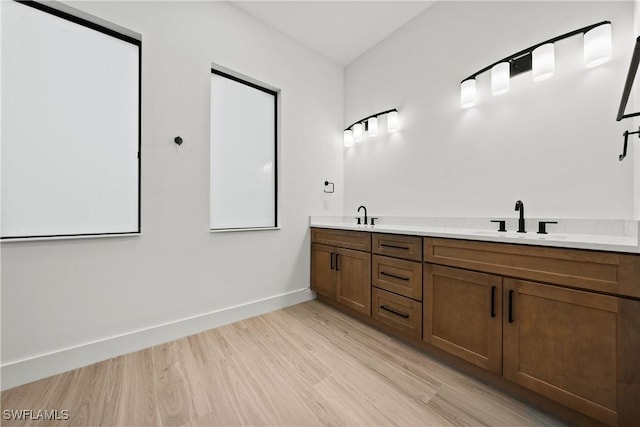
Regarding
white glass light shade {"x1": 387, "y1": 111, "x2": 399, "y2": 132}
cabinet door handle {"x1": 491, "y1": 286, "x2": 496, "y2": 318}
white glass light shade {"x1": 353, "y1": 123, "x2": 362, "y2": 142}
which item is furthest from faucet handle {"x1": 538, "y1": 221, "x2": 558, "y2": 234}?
white glass light shade {"x1": 353, "y1": 123, "x2": 362, "y2": 142}

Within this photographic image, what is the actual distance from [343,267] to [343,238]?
280 mm

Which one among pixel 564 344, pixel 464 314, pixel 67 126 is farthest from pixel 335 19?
pixel 564 344

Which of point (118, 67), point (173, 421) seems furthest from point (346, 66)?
point (173, 421)

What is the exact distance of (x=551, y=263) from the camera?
120 centimetres

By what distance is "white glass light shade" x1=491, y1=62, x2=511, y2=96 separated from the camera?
5.86 ft

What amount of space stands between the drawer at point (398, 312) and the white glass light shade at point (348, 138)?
1.83 m

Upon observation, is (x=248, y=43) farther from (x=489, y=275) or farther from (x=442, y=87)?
(x=489, y=275)

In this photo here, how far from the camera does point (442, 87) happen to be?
2260 millimetres

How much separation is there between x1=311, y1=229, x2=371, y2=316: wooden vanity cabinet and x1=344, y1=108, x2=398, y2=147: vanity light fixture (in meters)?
1.21

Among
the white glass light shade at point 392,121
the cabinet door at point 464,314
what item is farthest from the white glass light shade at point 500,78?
the cabinet door at point 464,314

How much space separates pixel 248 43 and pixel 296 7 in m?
0.56

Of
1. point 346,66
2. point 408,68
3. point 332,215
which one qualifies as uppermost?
point 346,66

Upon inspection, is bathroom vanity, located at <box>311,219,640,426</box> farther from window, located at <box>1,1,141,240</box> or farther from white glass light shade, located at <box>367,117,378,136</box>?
window, located at <box>1,1,141,240</box>

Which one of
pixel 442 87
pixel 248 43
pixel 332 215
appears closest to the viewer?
pixel 442 87
